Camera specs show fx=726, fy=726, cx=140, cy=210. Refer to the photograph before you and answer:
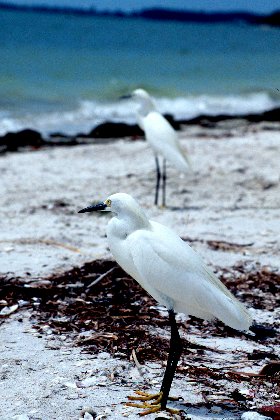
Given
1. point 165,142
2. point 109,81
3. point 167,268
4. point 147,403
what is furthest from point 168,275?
point 109,81

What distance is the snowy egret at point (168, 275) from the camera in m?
3.37

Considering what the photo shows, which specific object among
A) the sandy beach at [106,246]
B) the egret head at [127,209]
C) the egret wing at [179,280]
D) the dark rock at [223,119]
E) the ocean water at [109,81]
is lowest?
the ocean water at [109,81]

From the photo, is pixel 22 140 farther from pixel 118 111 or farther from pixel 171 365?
pixel 171 365

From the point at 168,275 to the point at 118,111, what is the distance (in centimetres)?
1295

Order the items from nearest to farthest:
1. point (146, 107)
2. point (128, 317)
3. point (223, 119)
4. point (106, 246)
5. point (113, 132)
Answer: point (128, 317) → point (106, 246) → point (146, 107) → point (113, 132) → point (223, 119)

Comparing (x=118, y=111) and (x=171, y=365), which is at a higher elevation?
(x=171, y=365)

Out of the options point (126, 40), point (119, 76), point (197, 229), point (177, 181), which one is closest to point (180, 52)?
point (126, 40)

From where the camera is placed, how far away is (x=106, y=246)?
593cm

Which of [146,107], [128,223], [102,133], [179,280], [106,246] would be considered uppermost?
[128,223]

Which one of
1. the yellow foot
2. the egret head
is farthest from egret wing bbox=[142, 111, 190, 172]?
the yellow foot

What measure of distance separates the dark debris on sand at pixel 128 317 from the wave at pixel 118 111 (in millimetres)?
7994

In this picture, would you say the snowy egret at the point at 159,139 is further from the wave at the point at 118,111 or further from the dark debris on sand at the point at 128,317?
the wave at the point at 118,111

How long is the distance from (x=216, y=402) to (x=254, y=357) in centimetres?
59

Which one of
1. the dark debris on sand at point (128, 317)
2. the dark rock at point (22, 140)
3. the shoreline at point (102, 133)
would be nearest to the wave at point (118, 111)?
the shoreline at point (102, 133)
